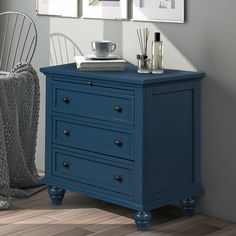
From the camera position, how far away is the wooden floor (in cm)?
344

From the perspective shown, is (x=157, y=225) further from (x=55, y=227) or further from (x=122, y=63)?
(x=122, y=63)

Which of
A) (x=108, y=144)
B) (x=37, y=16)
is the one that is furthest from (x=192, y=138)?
(x=37, y=16)

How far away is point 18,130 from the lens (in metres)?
4.11

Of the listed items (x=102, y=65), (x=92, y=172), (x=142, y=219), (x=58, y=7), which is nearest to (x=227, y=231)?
(x=142, y=219)

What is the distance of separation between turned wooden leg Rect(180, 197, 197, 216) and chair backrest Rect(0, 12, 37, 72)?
4.80 ft

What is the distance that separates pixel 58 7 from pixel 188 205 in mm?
1495

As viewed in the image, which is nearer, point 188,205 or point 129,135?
point 129,135

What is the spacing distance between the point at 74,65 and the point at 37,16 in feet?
2.46

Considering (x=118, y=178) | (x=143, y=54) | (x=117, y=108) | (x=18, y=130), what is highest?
(x=143, y=54)

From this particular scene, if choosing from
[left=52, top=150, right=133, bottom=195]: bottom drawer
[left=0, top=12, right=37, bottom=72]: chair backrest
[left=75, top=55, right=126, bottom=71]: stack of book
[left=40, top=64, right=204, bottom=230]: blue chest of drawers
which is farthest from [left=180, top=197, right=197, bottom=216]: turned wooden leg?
[left=0, top=12, right=37, bottom=72]: chair backrest

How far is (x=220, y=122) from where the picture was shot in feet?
11.7

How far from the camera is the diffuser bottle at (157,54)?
3.55m

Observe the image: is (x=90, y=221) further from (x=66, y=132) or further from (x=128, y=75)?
(x=128, y=75)

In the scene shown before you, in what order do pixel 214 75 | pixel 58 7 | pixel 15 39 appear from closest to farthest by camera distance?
pixel 214 75, pixel 58 7, pixel 15 39
